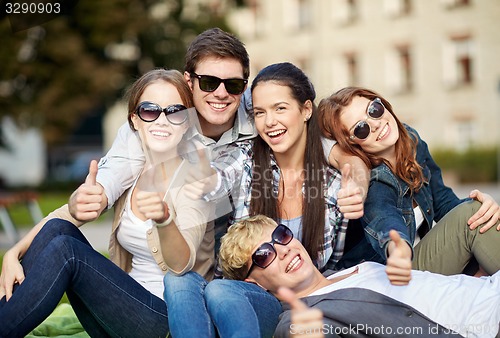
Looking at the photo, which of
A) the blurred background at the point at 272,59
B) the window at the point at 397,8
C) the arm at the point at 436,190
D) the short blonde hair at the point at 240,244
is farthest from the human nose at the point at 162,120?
the window at the point at 397,8

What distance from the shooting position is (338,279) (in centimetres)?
383

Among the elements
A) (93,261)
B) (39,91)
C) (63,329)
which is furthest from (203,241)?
(39,91)

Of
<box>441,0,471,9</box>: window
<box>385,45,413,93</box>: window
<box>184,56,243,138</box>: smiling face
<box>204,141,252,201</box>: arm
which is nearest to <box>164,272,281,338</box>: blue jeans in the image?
<box>204,141,252,201</box>: arm

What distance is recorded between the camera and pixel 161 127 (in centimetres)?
406

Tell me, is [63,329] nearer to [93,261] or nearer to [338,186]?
[93,261]

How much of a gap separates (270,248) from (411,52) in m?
29.5

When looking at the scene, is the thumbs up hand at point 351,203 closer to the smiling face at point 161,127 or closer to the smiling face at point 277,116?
the smiling face at point 277,116

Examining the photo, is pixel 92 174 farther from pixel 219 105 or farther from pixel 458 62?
pixel 458 62

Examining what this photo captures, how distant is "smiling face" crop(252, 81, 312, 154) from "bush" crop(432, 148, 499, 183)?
24.2 metres

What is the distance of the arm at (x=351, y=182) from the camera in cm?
359

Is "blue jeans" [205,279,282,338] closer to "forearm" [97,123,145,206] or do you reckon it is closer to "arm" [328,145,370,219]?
"arm" [328,145,370,219]

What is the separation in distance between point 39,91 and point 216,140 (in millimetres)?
18072

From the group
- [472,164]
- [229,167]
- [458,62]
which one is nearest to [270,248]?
[229,167]

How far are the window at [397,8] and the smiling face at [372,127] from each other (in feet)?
94.5
